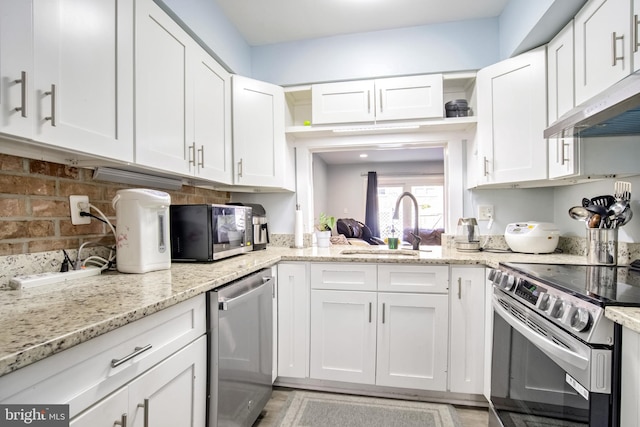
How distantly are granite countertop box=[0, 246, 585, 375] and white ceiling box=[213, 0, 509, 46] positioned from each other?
1.62m

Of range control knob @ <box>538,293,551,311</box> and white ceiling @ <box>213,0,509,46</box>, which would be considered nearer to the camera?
range control knob @ <box>538,293,551,311</box>

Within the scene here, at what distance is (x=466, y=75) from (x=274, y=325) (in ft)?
6.87

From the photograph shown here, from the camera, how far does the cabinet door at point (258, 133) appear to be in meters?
2.05

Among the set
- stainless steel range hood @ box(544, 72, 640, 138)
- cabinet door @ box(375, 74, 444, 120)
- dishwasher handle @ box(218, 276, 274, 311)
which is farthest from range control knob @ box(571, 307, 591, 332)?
cabinet door @ box(375, 74, 444, 120)

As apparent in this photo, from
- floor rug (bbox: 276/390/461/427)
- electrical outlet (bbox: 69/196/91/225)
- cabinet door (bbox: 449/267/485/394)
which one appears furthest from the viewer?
cabinet door (bbox: 449/267/485/394)

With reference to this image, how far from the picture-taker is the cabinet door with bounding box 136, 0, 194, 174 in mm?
1272

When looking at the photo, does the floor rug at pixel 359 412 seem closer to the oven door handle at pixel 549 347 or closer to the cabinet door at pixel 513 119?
the oven door handle at pixel 549 347

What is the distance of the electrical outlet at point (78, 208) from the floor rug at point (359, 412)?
1.40m

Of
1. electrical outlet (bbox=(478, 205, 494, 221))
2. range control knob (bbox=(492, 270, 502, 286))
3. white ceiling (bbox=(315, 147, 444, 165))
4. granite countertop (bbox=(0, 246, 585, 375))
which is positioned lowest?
range control knob (bbox=(492, 270, 502, 286))

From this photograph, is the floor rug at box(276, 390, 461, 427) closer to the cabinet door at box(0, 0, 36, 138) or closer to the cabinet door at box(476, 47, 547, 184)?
the cabinet door at box(476, 47, 547, 184)

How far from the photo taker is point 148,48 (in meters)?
1.31

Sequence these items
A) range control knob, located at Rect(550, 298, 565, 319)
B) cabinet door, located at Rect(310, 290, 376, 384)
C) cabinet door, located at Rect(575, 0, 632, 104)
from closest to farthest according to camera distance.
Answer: range control knob, located at Rect(550, 298, 565, 319)
cabinet door, located at Rect(575, 0, 632, 104)
cabinet door, located at Rect(310, 290, 376, 384)

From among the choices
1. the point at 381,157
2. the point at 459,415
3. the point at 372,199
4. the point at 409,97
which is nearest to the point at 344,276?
the point at 459,415

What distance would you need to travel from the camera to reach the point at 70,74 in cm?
96
